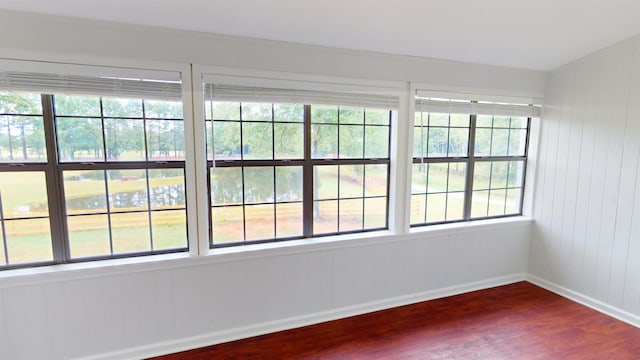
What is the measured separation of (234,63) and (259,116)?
0.44 m

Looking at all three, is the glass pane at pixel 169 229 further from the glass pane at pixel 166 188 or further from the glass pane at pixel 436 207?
the glass pane at pixel 436 207

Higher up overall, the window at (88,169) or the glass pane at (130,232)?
the window at (88,169)

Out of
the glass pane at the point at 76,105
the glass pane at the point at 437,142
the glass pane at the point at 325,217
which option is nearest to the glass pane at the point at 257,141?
the glass pane at the point at 325,217

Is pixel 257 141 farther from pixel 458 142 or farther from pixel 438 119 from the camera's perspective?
pixel 458 142

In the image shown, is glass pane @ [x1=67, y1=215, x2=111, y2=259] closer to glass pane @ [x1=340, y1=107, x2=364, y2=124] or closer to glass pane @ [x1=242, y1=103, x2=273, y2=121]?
glass pane @ [x1=242, y1=103, x2=273, y2=121]

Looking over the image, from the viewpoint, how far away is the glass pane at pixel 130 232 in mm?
2381

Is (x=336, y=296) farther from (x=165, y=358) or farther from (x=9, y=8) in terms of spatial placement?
(x=9, y=8)

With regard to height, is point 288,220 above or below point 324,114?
below

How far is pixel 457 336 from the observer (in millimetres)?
2666

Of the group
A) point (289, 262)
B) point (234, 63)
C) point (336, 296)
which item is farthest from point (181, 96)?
point (336, 296)

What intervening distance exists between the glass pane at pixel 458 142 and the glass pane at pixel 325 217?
142 cm

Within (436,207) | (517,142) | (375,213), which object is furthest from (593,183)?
(375,213)

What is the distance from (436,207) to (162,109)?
2.71 metres

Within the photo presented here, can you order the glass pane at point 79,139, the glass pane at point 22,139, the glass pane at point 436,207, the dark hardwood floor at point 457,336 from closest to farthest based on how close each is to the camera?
the glass pane at point 22,139 → the glass pane at point 79,139 → the dark hardwood floor at point 457,336 → the glass pane at point 436,207
